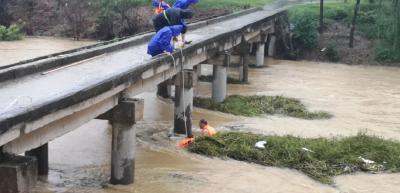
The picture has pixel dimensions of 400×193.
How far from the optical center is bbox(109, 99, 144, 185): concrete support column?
34.2 ft

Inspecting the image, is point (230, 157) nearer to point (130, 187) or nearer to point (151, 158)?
point (151, 158)

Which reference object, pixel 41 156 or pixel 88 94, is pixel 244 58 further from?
pixel 88 94

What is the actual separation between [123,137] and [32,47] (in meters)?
25.8

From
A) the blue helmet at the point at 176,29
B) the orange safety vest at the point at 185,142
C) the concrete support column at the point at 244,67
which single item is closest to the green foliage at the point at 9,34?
the concrete support column at the point at 244,67

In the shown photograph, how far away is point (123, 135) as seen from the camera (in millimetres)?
10508

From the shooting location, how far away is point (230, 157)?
13.2 metres

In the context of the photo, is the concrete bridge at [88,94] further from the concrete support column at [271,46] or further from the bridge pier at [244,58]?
the concrete support column at [271,46]

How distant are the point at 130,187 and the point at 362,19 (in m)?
29.0

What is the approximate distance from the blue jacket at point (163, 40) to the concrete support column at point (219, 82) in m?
6.50

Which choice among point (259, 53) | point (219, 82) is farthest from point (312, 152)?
point (259, 53)

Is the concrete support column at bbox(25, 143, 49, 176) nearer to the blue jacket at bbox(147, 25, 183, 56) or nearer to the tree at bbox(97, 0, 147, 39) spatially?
the blue jacket at bbox(147, 25, 183, 56)

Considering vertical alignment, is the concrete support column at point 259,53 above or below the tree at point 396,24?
below

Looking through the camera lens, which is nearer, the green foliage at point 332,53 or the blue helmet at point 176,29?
the blue helmet at point 176,29

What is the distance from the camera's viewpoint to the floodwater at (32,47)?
30172 millimetres
